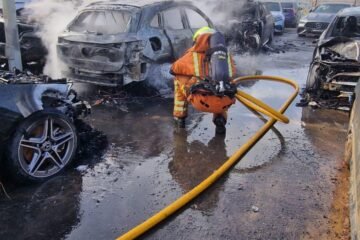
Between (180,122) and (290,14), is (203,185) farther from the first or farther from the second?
(290,14)

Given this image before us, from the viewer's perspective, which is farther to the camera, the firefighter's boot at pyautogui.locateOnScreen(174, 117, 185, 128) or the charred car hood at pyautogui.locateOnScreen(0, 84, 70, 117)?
the firefighter's boot at pyautogui.locateOnScreen(174, 117, 185, 128)

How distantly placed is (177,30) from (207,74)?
114 inches

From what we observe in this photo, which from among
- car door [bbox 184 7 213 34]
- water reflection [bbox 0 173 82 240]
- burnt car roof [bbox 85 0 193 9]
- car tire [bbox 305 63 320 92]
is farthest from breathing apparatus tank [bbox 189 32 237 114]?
car door [bbox 184 7 213 34]

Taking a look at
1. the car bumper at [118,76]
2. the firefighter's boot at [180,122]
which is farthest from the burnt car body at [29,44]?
the firefighter's boot at [180,122]

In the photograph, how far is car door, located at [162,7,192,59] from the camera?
25.6 feet

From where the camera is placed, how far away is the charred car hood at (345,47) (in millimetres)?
7168

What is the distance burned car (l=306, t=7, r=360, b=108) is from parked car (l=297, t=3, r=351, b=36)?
1036cm

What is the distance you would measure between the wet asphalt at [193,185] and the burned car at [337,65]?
707 mm

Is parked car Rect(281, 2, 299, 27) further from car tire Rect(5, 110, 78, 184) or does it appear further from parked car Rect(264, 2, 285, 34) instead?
car tire Rect(5, 110, 78, 184)

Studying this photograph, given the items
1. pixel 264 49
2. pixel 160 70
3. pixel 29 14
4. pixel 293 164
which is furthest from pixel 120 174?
pixel 264 49

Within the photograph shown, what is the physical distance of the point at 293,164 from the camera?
15.8ft

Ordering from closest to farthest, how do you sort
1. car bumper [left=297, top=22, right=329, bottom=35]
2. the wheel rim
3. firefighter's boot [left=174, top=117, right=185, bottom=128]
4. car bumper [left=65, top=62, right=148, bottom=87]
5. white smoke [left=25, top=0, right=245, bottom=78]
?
the wheel rim, firefighter's boot [left=174, top=117, right=185, bottom=128], car bumper [left=65, top=62, right=148, bottom=87], white smoke [left=25, top=0, right=245, bottom=78], car bumper [left=297, top=22, right=329, bottom=35]

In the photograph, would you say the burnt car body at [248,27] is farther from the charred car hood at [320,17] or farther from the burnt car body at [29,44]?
the burnt car body at [29,44]

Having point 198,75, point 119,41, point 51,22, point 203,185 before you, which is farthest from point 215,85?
point 51,22
